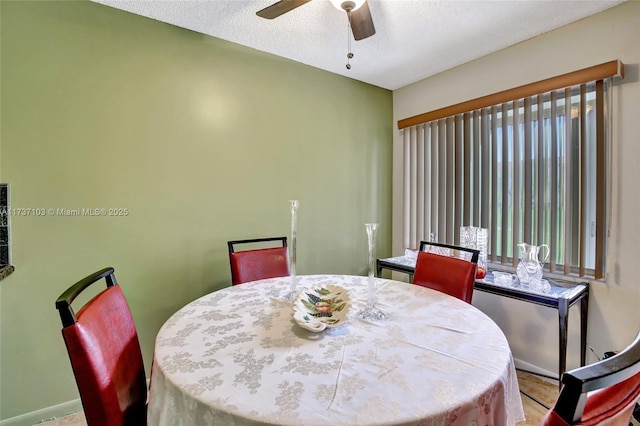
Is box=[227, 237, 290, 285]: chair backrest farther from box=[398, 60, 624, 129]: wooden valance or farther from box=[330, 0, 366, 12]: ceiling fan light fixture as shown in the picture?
box=[398, 60, 624, 129]: wooden valance

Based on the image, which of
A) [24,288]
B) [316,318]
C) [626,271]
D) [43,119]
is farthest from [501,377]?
[43,119]

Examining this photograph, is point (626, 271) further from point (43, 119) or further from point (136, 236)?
point (43, 119)

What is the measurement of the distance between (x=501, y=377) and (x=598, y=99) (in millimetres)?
1971

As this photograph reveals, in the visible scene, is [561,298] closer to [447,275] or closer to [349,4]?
[447,275]

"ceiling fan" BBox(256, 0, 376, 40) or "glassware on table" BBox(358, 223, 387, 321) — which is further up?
"ceiling fan" BBox(256, 0, 376, 40)

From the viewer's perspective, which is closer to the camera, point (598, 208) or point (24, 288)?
point (24, 288)

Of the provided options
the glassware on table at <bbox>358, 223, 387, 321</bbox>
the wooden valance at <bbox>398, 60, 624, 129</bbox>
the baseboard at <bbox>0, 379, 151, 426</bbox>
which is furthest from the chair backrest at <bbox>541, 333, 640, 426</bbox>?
the baseboard at <bbox>0, 379, 151, 426</bbox>

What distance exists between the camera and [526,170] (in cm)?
217

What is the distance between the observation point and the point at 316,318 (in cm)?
121

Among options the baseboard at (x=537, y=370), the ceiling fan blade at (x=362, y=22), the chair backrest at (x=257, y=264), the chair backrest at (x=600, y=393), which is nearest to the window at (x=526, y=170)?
the baseboard at (x=537, y=370)

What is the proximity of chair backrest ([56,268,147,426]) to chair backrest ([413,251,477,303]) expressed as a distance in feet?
4.91

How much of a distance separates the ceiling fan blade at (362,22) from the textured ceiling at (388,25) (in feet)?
0.72

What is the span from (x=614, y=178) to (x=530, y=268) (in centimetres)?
73

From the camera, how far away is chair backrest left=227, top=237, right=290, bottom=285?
74.1 inches
